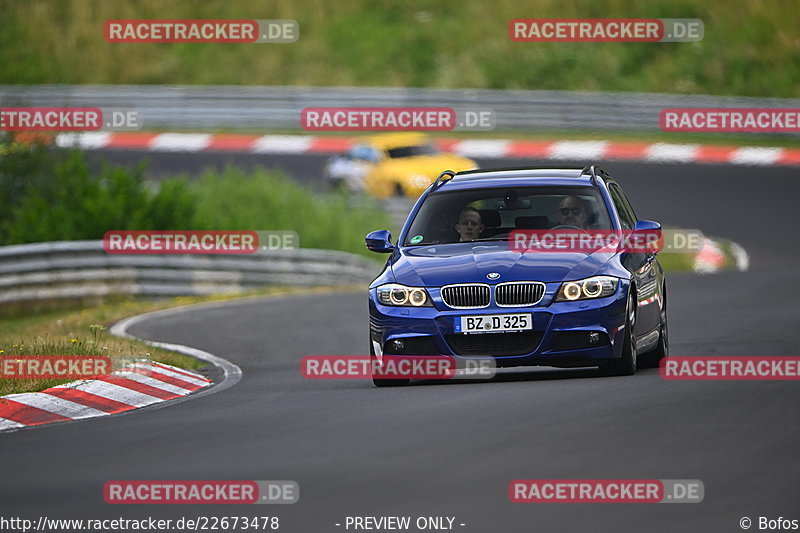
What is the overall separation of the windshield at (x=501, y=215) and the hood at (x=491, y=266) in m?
0.39

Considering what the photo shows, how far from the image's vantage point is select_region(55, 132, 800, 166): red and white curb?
3522 centimetres

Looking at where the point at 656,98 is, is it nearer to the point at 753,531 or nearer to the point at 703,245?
the point at 703,245

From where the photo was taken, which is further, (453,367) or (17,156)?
(17,156)

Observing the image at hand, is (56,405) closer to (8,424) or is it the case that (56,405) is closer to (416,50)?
(8,424)

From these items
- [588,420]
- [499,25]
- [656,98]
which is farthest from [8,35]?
[588,420]

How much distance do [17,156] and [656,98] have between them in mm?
16273

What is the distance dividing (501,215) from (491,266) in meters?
1.15

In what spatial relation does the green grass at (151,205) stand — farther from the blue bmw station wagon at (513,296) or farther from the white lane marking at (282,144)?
the blue bmw station wagon at (513,296)

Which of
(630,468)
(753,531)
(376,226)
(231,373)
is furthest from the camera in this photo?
(376,226)

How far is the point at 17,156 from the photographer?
87.3ft

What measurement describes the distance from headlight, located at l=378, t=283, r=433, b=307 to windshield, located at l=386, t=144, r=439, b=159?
74.1 feet

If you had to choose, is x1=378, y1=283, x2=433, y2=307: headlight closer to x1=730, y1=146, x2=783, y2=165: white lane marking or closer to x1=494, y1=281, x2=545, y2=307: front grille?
x1=494, y1=281, x2=545, y2=307: front grille

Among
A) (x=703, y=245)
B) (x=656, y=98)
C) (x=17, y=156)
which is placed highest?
(x=656, y=98)

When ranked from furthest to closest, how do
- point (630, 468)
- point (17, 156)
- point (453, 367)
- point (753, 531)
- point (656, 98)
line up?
point (656, 98), point (17, 156), point (453, 367), point (630, 468), point (753, 531)
